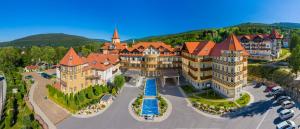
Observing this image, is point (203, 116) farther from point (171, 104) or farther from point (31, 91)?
point (31, 91)

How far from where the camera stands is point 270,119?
34.6 meters

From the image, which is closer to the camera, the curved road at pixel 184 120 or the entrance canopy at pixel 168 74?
the curved road at pixel 184 120

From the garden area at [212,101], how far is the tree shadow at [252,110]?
108 cm

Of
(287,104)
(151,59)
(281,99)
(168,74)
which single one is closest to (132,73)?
→ (151,59)

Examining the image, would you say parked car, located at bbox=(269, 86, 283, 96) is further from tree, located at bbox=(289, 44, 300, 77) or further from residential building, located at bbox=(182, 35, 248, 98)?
tree, located at bbox=(289, 44, 300, 77)

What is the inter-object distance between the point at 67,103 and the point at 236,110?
3099 centimetres

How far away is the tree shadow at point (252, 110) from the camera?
120 feet

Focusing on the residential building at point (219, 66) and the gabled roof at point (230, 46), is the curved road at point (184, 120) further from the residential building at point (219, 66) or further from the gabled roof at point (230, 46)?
the gabled roof at point (230, 46)

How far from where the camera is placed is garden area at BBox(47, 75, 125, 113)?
40500 mm

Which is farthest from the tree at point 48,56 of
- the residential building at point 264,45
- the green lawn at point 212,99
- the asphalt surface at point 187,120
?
the residential building at point 264,45

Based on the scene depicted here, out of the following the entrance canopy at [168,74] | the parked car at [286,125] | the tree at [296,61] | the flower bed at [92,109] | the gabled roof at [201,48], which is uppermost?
the gabled roof at [201,48]

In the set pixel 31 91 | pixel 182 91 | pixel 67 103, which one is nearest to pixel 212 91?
pixel 182 91

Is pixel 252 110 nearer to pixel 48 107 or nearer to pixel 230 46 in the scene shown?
pixel 230 46

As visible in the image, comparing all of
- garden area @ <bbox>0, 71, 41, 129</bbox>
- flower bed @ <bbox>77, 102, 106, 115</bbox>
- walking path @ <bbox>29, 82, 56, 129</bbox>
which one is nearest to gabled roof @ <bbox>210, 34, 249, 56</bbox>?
flower bed @ <bbox>77, 102, 106, 115</bbox>
